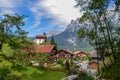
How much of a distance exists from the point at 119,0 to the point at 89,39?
14939 millimetres

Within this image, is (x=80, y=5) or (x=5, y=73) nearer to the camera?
(x=5, y=73)

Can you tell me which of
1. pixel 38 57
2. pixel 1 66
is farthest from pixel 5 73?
pixel 38 57

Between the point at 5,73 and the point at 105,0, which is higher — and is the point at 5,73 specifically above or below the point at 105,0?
below

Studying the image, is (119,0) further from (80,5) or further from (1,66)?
(1,66)

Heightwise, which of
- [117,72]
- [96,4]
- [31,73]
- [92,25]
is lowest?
[117,72]

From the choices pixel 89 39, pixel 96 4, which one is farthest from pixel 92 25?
pixel 96 4

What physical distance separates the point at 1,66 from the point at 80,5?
31786mm

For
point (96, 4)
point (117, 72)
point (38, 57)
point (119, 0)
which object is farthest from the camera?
point (38, 57)

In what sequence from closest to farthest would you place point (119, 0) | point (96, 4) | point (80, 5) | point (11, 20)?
point (11, 20)
point (119, 0)
point (96, 4)
point (80, 5)

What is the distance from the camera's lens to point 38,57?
2532 inches

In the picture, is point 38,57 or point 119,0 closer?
point 119,0

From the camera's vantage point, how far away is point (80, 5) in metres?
35.2

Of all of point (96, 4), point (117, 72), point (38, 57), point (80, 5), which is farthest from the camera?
point (38, 57)

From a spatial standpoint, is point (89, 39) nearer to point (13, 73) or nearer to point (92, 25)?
point (92, 25)
